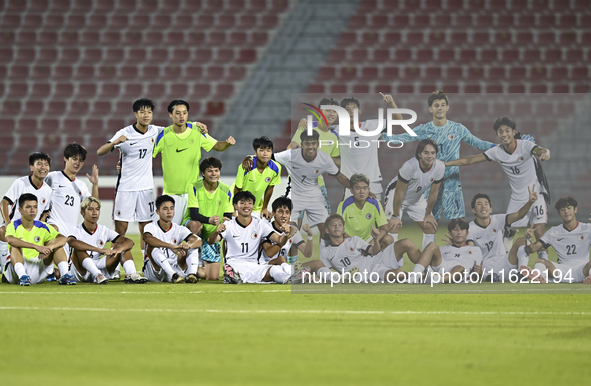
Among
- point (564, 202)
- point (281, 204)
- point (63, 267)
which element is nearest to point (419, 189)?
point (564, 202)

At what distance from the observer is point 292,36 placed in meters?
19.6

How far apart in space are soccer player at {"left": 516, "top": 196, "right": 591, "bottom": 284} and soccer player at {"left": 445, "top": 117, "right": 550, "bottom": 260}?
0.30ft

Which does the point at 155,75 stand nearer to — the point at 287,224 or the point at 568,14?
the point at 568,14

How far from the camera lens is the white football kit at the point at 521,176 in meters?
7.51

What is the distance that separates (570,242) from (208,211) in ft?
12.1

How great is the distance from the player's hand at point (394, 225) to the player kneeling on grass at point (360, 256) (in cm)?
10

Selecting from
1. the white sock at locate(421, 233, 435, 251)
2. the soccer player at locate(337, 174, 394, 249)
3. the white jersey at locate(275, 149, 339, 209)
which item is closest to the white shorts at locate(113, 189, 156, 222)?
the white jersey at locate(275, 149, 339, 209)

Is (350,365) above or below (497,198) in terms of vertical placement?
below

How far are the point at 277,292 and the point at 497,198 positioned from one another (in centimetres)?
221

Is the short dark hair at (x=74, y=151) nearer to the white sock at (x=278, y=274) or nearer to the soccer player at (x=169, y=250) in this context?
the soccer player at (x=169, y=250)

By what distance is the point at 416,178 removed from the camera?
740 cm

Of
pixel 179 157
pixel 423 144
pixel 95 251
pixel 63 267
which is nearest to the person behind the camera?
pixel 423 144

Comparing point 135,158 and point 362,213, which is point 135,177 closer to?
point 135,158

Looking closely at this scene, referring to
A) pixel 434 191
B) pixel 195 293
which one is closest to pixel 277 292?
pixel 195 293
